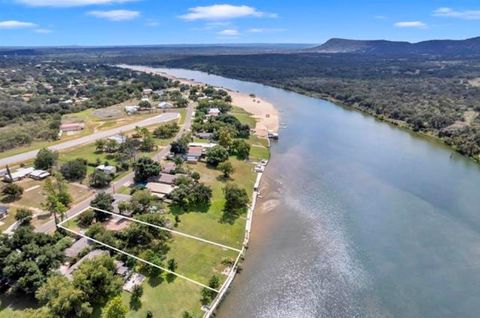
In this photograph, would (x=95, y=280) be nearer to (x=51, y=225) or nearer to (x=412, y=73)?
(x=51, y=225)

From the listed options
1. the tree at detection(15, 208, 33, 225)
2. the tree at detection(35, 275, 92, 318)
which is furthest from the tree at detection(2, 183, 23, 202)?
the tree at detection(35, 275, 92, 318)

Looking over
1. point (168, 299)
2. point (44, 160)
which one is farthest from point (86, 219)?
point (44, 160)

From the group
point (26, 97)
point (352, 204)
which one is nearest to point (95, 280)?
point (352, 204)

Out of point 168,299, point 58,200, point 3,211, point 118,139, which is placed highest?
point 58,200

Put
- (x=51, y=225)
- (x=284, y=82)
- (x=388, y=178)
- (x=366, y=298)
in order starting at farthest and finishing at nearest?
(x=284, y=82) → (x=388, y=178) → (x=51, y=225) → (x=366, y=298)

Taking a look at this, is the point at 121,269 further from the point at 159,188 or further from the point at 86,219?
the point at 159,188
